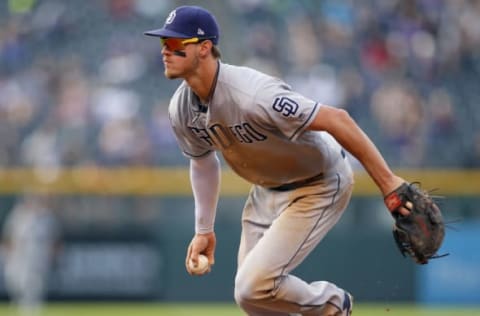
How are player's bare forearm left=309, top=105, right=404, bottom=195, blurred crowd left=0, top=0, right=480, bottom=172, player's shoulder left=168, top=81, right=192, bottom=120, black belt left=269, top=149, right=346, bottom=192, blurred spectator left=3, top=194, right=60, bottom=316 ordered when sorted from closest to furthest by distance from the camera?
1. player's bare forearm left=309, top=105, right=404, bottom=195
2. player's shoulder left=168, top=81, right=192, bottom=120
3. black belt left=269, top=149, right=346, bottom=192
4. blurred spectator left=3, top=194, right=60, bottom=316
5. blurred crowd left=0, top=0, right=480, bottom=172

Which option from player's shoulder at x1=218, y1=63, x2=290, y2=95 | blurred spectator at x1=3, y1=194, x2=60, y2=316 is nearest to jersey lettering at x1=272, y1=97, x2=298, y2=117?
player's shoulder at x1=218, y1=63, x2=290, y2=95

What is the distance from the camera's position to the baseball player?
6871mm

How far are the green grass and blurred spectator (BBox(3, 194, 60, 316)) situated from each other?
0.25 meters

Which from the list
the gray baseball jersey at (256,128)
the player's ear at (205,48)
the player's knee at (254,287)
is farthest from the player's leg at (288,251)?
the player's ear at (205,48)

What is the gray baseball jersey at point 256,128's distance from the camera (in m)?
6.89

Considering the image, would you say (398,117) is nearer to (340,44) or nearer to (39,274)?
(340,44)

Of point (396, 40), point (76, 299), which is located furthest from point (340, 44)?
point (76, 299)

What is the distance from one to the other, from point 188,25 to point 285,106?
74cm

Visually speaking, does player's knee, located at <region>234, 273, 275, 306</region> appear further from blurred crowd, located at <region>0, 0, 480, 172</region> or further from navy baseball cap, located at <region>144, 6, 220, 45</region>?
blurred crowd, located at <region>0, 0, 480, 172</region>

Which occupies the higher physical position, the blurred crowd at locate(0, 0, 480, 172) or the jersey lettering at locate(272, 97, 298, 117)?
the jersey lettering at locate(272, 97, 298, 117)

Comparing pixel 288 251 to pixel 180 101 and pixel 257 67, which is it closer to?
pixel 180 101

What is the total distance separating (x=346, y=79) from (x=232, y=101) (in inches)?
396

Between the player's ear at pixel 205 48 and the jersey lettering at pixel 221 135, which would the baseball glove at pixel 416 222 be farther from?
the player's ear at pixel 205 48

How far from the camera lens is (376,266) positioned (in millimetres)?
15750
